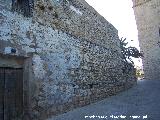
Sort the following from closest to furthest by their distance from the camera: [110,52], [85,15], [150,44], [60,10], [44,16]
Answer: [44,16]
[60,10]
[85,15]
[110,52]
[150,44]

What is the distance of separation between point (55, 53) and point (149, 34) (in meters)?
12.2

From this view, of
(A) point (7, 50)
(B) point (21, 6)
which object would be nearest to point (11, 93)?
(A) point (7, 50)

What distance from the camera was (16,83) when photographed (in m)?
5.12

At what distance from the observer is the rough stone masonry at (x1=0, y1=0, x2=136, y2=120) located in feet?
16.5

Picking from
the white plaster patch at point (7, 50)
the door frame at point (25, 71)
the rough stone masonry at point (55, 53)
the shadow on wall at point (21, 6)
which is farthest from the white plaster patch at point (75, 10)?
the white plaster patch at point (7, 50)

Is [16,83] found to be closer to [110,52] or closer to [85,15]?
[85,15]

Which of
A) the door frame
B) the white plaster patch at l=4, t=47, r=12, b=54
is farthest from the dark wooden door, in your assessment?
the white plaster patch at l=4, t=47, r=12, b=54

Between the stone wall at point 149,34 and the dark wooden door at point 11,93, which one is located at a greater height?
the stone wall at point 149,34

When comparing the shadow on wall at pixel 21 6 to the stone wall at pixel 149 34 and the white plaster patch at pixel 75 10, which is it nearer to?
the white plaster patch at pixel 75 10

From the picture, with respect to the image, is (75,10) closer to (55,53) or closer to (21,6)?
(55,53)

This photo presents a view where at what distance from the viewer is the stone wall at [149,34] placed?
16.2m

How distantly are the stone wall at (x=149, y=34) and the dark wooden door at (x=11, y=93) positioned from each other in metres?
12.7

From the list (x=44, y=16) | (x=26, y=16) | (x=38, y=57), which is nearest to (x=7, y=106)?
(x=38, y=57)

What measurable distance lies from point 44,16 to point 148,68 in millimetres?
12356
